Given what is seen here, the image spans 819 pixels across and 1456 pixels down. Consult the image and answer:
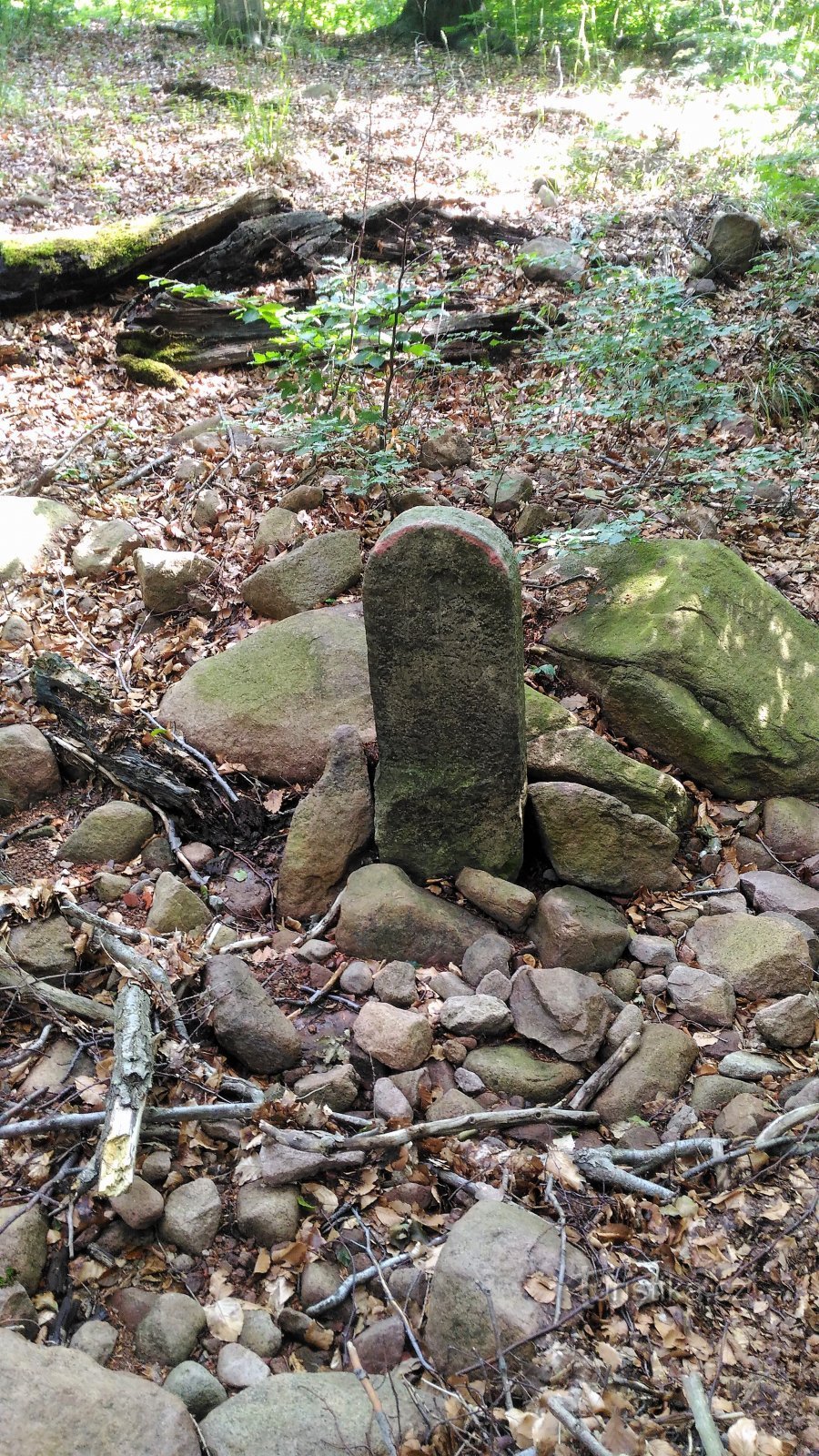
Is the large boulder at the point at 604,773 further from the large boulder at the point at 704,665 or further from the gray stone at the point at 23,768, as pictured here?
the gray stone at the point at 23,768

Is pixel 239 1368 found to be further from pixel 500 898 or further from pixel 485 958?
pixel 500 898

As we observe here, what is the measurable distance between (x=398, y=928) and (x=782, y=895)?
1.58 metres

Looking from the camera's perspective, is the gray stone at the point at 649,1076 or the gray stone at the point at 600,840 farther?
the gray stone at the point at 600,840

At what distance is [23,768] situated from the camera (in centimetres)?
405

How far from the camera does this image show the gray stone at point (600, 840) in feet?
12.0

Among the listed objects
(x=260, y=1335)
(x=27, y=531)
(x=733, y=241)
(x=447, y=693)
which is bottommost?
(x=260, y=1335)

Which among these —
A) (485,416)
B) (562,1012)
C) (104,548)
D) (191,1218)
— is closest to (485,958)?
(562,1012)

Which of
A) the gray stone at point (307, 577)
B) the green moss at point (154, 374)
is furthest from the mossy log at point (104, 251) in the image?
the gray stone at point (307, 577)

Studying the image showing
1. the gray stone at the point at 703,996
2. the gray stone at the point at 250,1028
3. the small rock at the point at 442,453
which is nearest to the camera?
the gray stone at the point at 250,1028

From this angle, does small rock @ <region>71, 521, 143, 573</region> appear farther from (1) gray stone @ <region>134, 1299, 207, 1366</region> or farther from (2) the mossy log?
(1) gray stone @ <region>134, 1299, 207, 1366</region>

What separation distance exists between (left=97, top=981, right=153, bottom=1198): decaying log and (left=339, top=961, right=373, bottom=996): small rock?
29.1 inches

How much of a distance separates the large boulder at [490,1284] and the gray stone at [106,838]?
6.85ft

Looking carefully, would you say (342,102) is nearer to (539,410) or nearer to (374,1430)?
(539,410)

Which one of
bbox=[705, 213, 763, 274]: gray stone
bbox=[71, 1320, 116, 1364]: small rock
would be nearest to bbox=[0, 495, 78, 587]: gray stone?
bbox=[71, 1320, 116, 1364]: small rock
